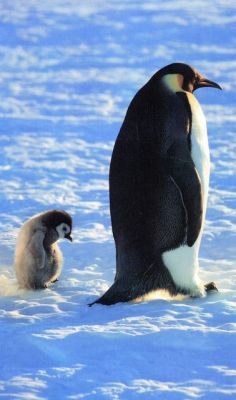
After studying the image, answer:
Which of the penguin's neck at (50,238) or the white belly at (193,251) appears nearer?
the white belly at (193,251)

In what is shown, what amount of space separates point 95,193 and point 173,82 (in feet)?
10.1

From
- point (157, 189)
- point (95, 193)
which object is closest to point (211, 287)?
point (157, 189)

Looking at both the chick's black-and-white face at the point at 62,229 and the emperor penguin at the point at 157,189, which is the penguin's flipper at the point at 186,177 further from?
the chick's black-and-white face at the point at 62,229

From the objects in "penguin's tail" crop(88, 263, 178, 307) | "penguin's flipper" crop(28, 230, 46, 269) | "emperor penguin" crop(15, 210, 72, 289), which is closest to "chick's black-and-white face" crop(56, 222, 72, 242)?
"emperor penguin" crop(15, 210, 72, 289)

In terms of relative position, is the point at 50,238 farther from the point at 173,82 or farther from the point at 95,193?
the point at 95,193

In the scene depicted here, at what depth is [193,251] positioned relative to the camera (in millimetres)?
5438

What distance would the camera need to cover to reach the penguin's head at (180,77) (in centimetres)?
538

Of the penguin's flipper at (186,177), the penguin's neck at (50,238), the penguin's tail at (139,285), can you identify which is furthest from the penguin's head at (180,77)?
the penguin's neck at (50,238)

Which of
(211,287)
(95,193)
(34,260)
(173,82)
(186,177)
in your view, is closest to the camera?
(186,177)

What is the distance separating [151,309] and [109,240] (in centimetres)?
175

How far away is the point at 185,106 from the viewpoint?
5363 mm

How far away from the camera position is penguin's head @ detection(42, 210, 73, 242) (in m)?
5.82

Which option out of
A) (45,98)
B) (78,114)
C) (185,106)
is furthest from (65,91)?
(185,106)

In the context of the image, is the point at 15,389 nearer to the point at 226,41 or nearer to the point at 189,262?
the point at 189,262
